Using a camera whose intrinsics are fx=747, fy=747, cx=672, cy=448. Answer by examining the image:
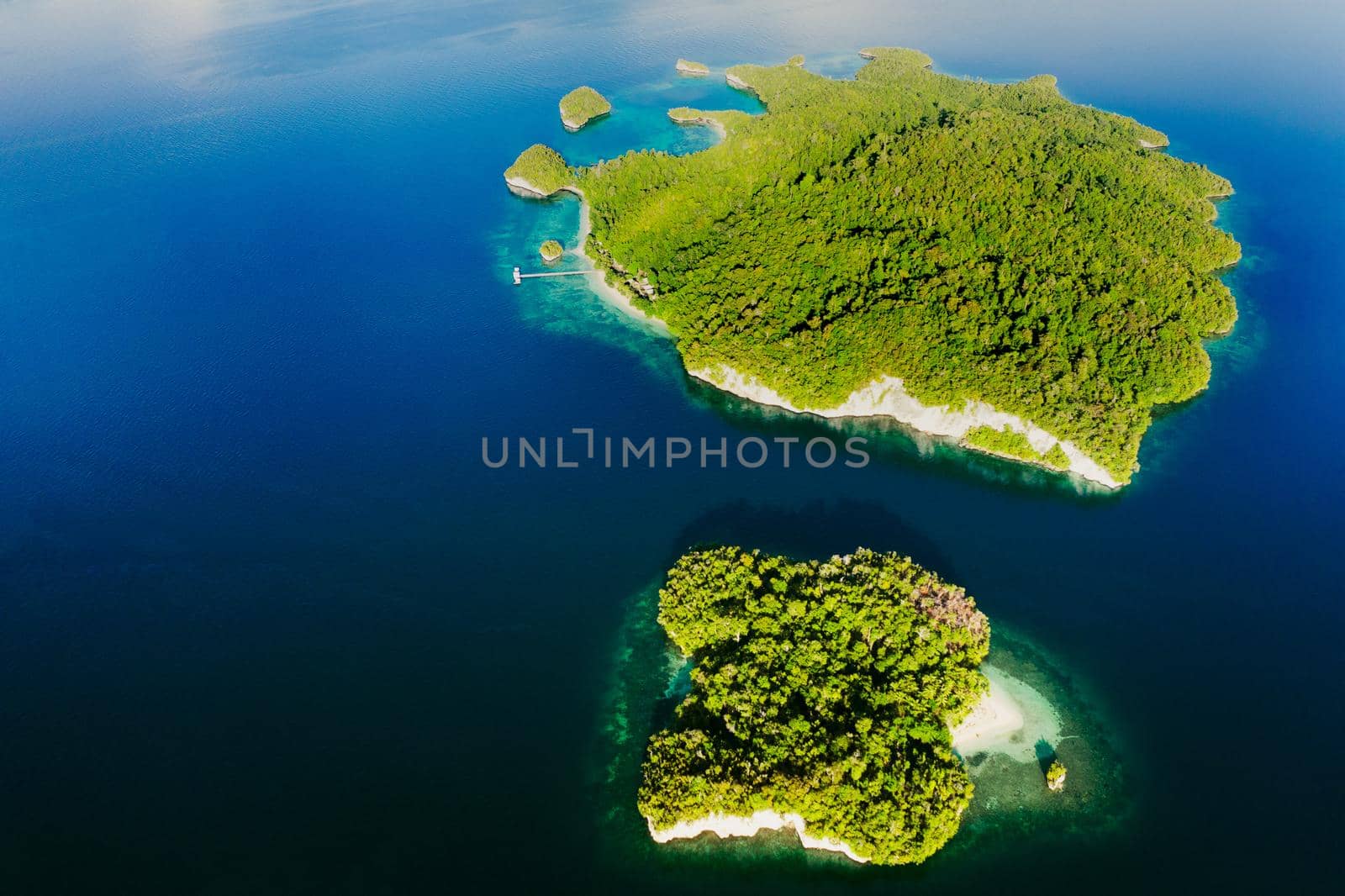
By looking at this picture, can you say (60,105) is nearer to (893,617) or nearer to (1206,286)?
(893,617)

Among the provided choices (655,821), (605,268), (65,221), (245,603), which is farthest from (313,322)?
(655,821)

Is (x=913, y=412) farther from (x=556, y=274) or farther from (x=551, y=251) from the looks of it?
(x=551, y=251)

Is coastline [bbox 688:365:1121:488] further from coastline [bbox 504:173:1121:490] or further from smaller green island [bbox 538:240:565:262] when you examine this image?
smaller green island [bbox 538:240:565:262]

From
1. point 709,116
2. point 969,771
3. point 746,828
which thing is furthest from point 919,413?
point 709,116

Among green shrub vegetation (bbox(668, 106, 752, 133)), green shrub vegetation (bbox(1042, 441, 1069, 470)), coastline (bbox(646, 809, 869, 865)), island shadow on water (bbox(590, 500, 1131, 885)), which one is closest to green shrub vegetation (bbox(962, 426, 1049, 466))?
green shrub vegetation (bbox(1042, 441, 1069, 470))

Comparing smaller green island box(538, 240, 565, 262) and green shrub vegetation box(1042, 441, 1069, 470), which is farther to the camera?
smaller green island box(538, 240, 565, 262)

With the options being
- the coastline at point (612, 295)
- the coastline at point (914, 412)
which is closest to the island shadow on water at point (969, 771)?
the coastline at point (914, 412)

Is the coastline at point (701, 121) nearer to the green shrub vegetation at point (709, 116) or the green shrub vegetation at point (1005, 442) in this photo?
the green shrub vegetation at point (709, 116)
